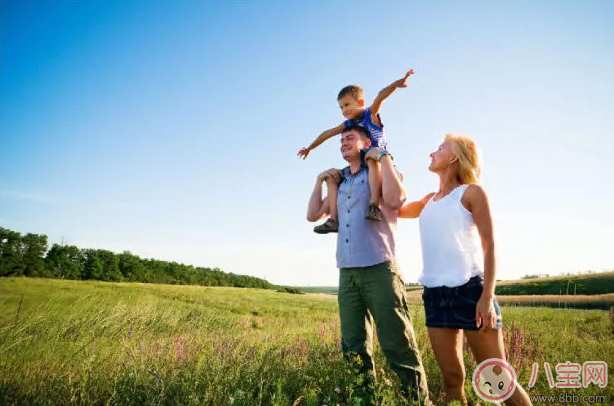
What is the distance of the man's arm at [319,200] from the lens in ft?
11.7

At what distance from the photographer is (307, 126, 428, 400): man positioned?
106 inches

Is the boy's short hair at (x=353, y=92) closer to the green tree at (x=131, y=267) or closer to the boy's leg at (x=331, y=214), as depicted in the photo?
the boy's leg at (x=331, y=214)

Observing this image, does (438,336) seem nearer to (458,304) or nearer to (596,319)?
(458,304)

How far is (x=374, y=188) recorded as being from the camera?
3057mm

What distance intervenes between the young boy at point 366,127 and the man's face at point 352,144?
0.27 feet

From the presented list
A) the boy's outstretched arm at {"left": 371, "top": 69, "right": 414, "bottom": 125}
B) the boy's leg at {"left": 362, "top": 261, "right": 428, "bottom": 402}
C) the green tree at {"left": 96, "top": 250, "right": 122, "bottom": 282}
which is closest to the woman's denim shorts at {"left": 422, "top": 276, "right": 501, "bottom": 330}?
the boy's leg at {"left": 362, "top": 261, "right": 428, "bottom": 402}

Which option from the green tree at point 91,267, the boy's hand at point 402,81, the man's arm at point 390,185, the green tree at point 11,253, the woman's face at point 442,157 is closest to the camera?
the woman's face at point 442,157

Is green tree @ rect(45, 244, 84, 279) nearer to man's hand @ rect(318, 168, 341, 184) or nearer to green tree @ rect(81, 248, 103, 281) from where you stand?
green tree @ rect(81, 248, 103, 281)

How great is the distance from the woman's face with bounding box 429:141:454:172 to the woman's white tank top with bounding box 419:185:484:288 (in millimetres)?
285

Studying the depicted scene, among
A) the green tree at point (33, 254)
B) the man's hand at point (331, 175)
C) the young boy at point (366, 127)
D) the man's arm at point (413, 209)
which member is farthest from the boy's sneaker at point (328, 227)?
the green tree at point (33, 254)

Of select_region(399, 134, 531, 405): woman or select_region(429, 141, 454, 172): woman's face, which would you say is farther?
select_region(429, 141, 454, 172): woman's face

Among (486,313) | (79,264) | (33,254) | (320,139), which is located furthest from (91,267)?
(486,313)

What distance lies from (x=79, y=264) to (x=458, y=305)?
6010cm

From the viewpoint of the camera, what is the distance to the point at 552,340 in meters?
6.81
